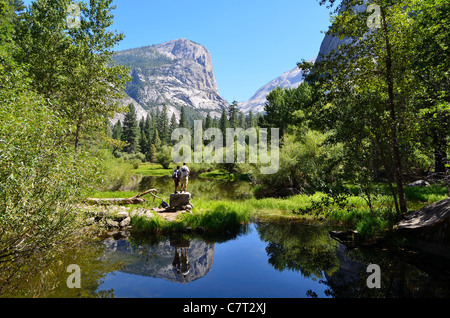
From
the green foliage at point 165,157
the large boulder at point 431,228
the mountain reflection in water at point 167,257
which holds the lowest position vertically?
the mountain reflection in water at point 167,257

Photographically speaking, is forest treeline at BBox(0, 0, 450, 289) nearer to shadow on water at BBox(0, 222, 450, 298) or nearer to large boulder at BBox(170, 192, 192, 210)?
shadow on water at BBox(0, 222, 450, 298)

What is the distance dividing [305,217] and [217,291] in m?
12.0

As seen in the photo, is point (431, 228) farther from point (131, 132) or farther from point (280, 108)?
point (131, 132)

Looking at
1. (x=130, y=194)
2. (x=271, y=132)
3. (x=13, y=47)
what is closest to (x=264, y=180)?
(x=130, y=194)

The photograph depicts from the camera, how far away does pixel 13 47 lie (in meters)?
20.0

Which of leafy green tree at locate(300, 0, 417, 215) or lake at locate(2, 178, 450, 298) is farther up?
leafy green tree at locate(300, 0, 417, 215)

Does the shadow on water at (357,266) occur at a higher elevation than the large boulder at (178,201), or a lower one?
lower

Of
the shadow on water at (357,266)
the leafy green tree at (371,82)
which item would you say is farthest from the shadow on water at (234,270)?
the leafy green tree at (371,82)

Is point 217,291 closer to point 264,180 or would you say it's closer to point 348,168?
point 348,168

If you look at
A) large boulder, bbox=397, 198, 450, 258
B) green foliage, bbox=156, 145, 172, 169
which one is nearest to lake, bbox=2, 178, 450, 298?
large boulder, bbox=397, 198, 450, 258

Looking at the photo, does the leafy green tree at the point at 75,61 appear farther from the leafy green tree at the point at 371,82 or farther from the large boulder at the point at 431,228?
the large boulder at the point at 431,228

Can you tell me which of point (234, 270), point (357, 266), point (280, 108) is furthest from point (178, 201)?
point (280, 108)

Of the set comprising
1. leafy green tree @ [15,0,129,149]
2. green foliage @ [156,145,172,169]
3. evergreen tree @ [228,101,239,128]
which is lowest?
green foliage @ [156,145,172,169]

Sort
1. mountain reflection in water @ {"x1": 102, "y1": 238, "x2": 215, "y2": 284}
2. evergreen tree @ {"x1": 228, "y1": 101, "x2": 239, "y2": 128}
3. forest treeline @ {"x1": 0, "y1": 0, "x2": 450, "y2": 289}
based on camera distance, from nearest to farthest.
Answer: forest treeline @ {"x1": 0, "y1": 0, "x2": 450, "y2": 289}
mountain reflection in water @ {"x1": 102, "y1": 238, "x2": 215, "y2": 284}
evergreen tree @ {"x1": 228, "y1": 101, "x2": 239, "y2": 128}
